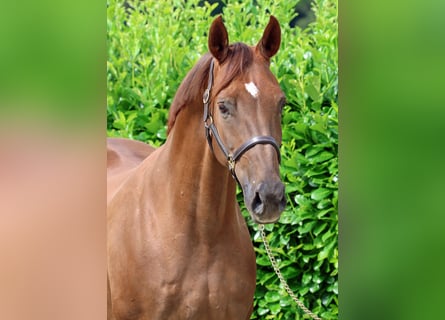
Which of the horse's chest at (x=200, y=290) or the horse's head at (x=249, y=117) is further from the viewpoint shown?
the horse's chest at (x=200, y=290)

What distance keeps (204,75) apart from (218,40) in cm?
16

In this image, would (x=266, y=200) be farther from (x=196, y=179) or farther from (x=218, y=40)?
(x=218, y=40)

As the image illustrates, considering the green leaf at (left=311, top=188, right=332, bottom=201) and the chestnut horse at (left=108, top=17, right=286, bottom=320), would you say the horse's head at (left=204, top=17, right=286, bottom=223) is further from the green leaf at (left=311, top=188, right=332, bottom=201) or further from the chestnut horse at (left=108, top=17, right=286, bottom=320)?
the green leaf at (left=311, top=188, right=332, bottom=201)

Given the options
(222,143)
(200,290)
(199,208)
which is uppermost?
(222,143)

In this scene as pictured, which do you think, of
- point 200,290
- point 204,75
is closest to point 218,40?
point 204,75

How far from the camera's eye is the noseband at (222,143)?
225 cm

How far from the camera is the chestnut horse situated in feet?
7.76

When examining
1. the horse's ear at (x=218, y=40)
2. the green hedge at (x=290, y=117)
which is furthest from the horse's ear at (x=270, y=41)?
the green hedge at (x=290, y=117)

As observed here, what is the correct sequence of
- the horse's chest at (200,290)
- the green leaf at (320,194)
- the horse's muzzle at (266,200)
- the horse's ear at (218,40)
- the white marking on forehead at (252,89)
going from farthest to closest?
the green leaf at (320,194), the horse's chest at (200,290), the horse's ear at (218,40), the white marking on forehead at (252,89), the horse's muzzle at (266,200)

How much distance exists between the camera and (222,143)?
2393mm

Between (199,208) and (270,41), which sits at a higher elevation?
(270,41)

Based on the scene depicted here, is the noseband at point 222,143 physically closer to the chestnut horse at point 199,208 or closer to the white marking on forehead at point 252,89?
the chestnut horse at point 199,208

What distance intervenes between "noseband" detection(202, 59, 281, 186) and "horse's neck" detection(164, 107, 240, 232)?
88 mm

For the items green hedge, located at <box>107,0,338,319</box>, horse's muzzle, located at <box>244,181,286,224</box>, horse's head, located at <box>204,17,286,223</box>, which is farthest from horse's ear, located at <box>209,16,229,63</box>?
green hedge, located at <box>107,0,338,319</box>
